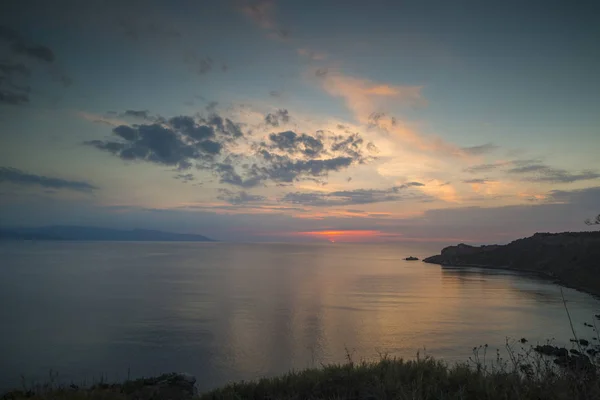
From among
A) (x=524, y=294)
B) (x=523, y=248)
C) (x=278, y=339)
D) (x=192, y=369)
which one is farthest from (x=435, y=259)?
(x=192, y=369)

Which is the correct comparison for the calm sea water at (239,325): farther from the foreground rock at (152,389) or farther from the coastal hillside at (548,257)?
the coastal hillside at (548,257)

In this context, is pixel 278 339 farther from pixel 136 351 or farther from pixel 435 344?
pixel 435 344

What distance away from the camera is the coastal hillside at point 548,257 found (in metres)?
66.9

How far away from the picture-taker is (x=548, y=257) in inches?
3720

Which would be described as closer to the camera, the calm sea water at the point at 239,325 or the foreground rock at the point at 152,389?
the foreground rock at the point at 152,389

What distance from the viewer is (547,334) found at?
31375mm

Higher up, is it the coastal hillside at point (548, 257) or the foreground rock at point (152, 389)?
the coastal hillside at point (548, 257)

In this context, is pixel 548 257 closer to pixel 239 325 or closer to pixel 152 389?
pixel 239 325

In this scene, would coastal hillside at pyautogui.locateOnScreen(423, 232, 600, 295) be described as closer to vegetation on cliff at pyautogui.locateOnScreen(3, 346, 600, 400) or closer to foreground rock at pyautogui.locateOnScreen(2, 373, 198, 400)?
vegetation on cliff at pyautogui.locateOnScreen(3, 346, 600, 400)

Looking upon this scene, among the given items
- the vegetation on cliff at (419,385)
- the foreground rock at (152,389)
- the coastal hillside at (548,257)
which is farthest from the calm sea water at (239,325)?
the coastal hillside at (548,257)

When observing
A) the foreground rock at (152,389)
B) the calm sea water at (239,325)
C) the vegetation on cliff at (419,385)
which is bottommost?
the calm sea water at (239,325)

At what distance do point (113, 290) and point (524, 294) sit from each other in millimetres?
64358

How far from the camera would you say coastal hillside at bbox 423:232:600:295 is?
220ft

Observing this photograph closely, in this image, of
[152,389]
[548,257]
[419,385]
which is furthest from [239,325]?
[548,257]
